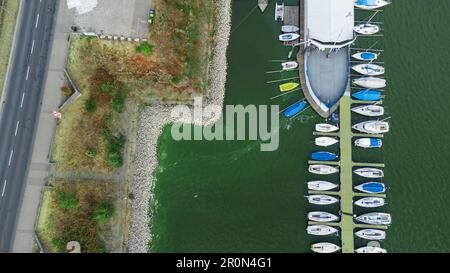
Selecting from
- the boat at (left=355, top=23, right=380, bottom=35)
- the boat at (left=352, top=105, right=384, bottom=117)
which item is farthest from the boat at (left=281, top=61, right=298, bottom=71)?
the boat at (left=355, top=23, right=380, bottom=35)

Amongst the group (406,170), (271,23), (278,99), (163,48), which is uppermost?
(271,23)

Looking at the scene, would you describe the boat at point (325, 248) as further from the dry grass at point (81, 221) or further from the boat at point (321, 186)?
the dry grass at point (81, 221)

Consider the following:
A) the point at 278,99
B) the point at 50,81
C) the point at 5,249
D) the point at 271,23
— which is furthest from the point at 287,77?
the point at 5,249

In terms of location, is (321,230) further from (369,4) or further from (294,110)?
(369,4)

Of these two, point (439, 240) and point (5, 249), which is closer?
point (5, 249)

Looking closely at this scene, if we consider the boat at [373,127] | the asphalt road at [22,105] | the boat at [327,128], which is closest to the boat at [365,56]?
the boat at [373,127]

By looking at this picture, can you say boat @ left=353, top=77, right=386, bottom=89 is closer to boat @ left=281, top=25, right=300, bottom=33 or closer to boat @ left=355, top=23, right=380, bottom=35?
boat @ left=355, top=23, right=380, bottom=35

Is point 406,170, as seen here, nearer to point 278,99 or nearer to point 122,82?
point 278,99
